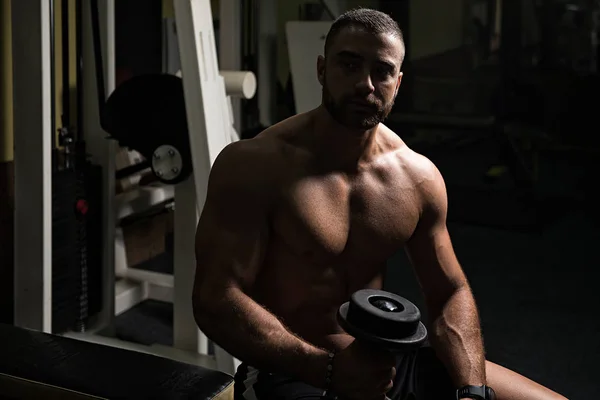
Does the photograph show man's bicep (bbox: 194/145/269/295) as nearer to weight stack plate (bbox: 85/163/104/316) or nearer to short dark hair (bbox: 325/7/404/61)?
short dark hair (bbox: 325/7/404/61)

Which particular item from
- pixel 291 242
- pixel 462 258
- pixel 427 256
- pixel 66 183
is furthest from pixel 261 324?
pixel 462 258

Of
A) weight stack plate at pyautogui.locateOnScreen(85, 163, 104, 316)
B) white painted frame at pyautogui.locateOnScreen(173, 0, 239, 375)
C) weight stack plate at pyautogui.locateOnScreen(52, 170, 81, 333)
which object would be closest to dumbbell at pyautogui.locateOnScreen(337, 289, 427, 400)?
white painted frame at pyautogui.locateOnScreen(173, 0, 239, 375)

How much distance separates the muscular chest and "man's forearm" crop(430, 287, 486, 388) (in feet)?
0.50

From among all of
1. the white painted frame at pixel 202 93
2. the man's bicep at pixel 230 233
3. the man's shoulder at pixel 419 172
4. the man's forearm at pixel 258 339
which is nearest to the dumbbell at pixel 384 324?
the man's forearm at pixel 258 339

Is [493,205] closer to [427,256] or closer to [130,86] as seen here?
[130,86]

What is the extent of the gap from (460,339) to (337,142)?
0.41 metres

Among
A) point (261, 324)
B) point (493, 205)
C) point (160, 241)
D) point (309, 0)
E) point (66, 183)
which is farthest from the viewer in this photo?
point (493, 205)

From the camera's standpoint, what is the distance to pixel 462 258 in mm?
3715

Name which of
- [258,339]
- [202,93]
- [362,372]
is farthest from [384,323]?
[202,93]

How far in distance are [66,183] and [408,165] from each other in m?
1.41

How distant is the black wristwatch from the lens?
123 cm

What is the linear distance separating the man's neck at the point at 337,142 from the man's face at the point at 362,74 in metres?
0.08

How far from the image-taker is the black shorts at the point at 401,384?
122 cm

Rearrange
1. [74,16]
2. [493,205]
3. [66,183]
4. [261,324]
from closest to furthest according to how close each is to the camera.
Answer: [261,324], [66,183], [74,16], [493,205]
